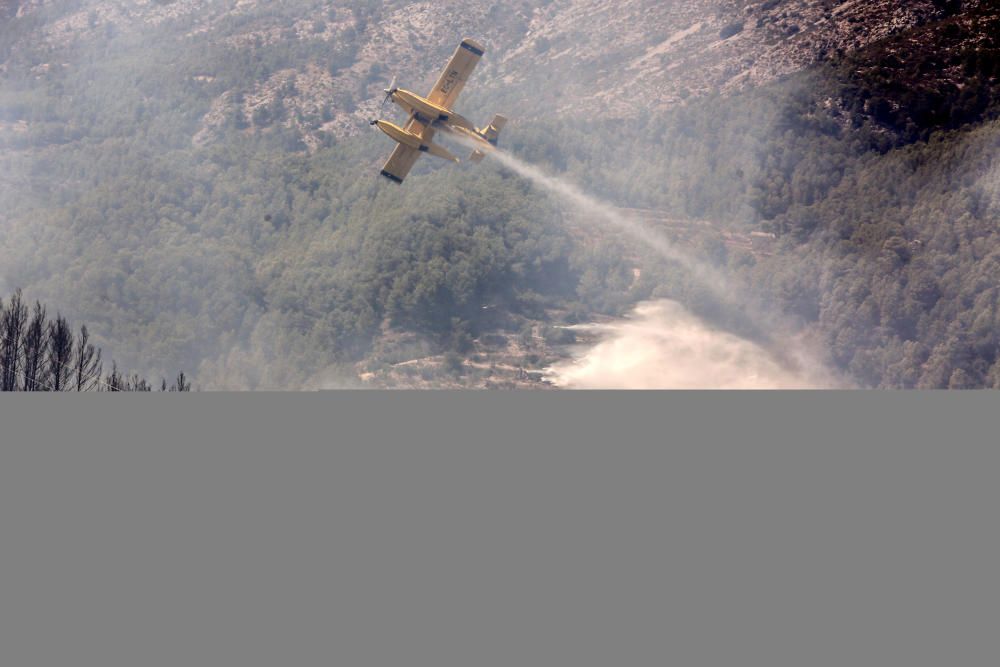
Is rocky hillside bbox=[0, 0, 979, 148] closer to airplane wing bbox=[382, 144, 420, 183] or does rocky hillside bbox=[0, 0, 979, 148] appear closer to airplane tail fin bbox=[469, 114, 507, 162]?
airplane tail fin bbox=[469, 114, 507, 162]

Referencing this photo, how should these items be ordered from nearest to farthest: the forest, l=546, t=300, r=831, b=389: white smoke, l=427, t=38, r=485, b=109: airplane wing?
1. l=427, t=38, r=485, b=109: airplane wing
2. the forest
3. l=546, t=300, r=831, b=389: white smoke

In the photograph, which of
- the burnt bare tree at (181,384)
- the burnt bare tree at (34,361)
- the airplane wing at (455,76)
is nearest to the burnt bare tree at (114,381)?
the burnt bare tree at (181,384)

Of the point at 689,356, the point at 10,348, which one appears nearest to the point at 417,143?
the point at 689,356

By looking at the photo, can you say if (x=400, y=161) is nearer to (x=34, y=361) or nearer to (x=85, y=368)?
(x=85, y=368)

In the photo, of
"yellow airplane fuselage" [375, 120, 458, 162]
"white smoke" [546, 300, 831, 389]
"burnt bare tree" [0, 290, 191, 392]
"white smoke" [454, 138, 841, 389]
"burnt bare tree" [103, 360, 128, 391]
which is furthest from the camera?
"white smoke" [546, 300, 831, 389]

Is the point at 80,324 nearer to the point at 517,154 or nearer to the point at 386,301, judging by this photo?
the point at 386,301

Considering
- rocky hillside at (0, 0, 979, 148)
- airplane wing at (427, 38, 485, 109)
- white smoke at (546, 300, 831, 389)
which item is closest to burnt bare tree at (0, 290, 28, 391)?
airplane wing at (427, 38, 485, 109)

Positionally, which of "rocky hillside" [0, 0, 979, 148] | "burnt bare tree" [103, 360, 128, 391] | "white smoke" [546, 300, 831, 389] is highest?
"rocky hillside" [0, 0, 979, 148]
